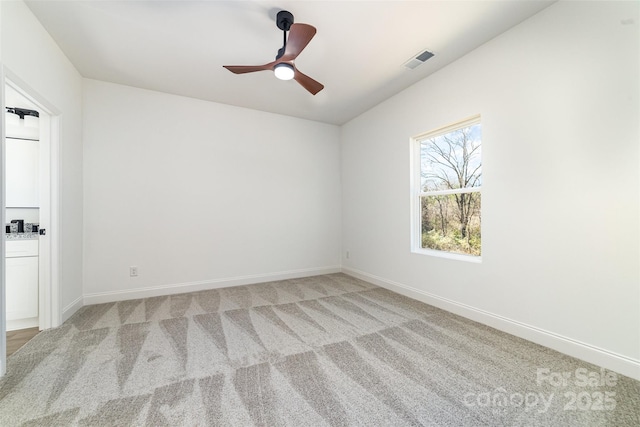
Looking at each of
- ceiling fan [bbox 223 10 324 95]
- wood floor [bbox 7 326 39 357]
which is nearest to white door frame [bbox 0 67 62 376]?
wood floor [bbox 7 326 39 357]

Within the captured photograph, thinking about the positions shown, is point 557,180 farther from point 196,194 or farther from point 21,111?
point 21,111

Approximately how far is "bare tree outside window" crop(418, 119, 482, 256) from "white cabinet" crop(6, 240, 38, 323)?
14.6 ft

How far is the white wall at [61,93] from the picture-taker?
1.92 m

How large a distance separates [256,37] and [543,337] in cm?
378

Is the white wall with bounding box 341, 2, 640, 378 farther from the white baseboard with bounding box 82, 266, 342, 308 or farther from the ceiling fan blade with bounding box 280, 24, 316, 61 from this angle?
the white baseboard with bounding box 82, 266, 342, 308

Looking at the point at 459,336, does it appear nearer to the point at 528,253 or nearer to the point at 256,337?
the point at 528,253

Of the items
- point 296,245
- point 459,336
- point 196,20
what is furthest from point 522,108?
point 296,245

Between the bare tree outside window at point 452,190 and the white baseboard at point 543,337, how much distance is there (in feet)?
2.02

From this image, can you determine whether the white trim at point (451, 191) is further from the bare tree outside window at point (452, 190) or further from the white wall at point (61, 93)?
the white wall at point (61, 93)

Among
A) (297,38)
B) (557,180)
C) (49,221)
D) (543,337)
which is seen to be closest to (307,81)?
(297,38)

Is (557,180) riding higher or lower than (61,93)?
lower

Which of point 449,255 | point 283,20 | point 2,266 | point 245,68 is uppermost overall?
point 283,20

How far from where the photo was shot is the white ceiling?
2.08 metres

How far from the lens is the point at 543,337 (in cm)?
211
